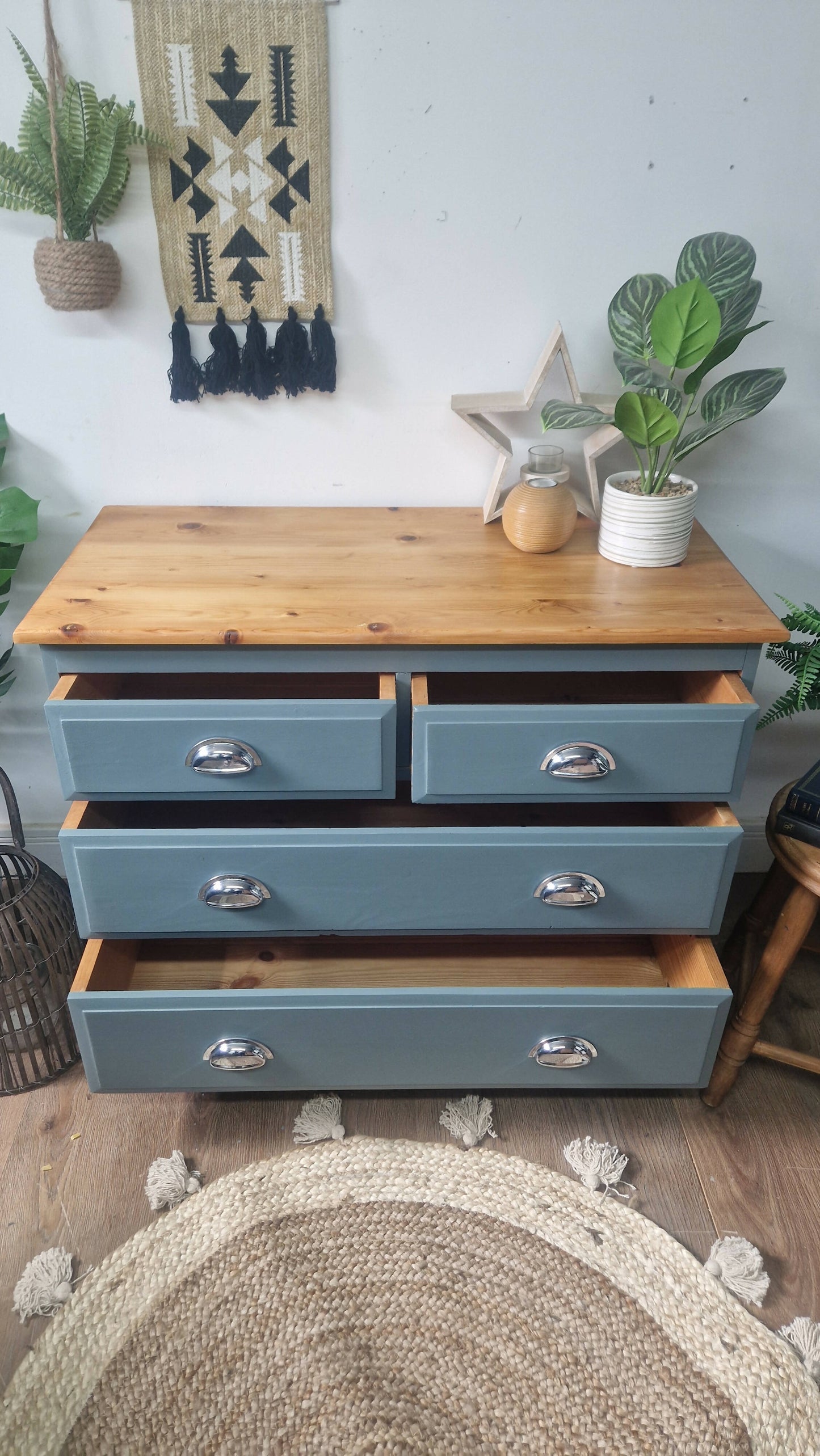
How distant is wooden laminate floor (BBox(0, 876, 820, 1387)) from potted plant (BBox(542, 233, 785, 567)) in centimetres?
82

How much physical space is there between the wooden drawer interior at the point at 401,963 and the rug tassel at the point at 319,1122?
19 cm

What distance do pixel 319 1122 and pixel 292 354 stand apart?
3.65 ft

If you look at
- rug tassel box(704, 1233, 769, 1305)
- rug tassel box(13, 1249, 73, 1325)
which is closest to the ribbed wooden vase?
rug tassel box(704, 1233, 769, 1305)

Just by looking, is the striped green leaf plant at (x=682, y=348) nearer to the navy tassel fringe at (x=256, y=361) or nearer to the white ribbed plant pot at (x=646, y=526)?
the white ribbed plant pot at (x=646, y=526)

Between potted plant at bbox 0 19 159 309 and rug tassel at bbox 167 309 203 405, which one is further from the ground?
potted plant at bbox 0 19 159 309

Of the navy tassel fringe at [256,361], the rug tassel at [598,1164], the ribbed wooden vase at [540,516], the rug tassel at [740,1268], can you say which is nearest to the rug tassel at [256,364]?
the navy tassel fringe at [256,361]

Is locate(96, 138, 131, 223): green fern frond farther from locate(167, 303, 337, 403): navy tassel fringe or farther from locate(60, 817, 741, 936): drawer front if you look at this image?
locate(60, 817, 741, 936): drawer front

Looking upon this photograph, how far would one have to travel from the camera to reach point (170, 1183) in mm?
1316

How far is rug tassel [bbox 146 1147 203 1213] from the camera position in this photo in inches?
51.4

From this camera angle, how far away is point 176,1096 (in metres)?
1.46

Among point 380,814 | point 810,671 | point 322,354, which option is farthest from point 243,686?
point 810,671

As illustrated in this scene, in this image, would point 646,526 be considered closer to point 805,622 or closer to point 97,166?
point 805,622

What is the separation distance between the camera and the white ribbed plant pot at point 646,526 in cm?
127

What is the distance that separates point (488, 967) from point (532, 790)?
13.0 inches
